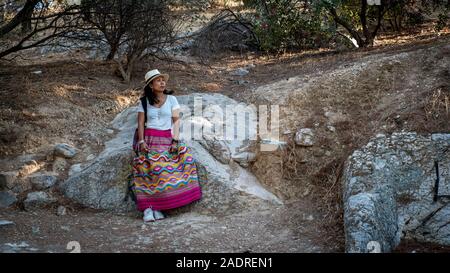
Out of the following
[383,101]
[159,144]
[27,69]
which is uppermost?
[27,69]

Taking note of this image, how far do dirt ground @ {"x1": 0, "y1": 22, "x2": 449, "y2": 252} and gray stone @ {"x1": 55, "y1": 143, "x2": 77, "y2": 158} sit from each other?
3.5 inches

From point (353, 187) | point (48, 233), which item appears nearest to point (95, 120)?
point (48, 233)

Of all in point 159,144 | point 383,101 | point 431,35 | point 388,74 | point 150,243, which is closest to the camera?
point 150,243

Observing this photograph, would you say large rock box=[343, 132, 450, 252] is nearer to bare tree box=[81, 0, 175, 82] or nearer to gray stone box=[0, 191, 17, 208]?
gray stone box=[0, 191, 17, 208]

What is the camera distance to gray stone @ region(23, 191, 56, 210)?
484 centimetres

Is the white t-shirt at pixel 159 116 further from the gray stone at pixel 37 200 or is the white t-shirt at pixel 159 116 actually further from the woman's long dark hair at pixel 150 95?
the gray stone at pixel 37 200

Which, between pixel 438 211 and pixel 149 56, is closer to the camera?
pixel 438 211

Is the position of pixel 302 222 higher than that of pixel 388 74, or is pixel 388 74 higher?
pixel 388 74

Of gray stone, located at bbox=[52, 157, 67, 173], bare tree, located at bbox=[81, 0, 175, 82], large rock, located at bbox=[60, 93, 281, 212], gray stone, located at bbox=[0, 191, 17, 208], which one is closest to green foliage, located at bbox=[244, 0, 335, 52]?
bare tree, located at bbox=[81, 0, 175, 82]

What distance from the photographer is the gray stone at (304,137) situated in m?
5.42

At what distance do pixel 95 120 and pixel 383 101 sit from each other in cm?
334

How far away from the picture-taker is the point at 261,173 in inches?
209

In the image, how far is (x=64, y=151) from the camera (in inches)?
212

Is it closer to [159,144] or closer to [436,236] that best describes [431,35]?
[436,236]
